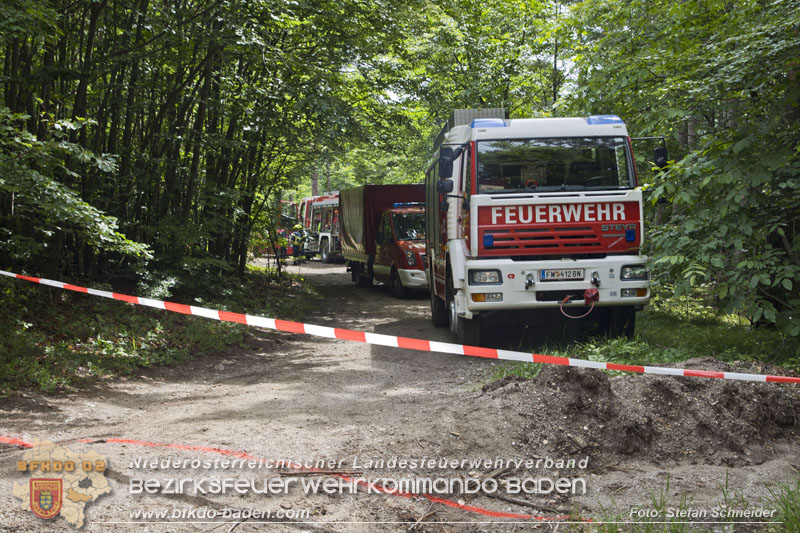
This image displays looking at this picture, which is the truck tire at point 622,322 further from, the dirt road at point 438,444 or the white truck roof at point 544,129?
the dirt road at point 438,444

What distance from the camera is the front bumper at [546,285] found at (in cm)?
825

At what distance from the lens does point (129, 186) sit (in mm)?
11258

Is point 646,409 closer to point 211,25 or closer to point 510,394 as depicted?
point 510,394

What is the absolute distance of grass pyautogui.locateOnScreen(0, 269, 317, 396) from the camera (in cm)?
748

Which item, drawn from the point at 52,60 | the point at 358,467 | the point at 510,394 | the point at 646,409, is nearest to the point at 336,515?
the point at 358,467

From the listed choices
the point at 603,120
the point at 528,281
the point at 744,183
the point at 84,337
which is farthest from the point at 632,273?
the point at 84,337

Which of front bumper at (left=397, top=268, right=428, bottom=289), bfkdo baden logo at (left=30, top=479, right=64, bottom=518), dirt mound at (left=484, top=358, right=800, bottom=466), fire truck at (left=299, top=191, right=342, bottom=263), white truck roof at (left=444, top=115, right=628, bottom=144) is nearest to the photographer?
bfkdo baden logo at (left=30, top=479, right=64, bottom=518)

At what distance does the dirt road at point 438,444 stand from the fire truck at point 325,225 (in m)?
25.5

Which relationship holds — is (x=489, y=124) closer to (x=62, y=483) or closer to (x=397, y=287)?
(x=62, y=483)

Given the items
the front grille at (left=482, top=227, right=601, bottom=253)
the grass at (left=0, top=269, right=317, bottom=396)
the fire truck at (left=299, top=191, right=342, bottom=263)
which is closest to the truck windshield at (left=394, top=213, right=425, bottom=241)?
the grass at (left=0, top=269, right=317, bottom=396)

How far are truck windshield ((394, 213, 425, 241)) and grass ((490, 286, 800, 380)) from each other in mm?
7743

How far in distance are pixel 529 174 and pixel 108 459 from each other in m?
6.09

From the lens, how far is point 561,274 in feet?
27.3

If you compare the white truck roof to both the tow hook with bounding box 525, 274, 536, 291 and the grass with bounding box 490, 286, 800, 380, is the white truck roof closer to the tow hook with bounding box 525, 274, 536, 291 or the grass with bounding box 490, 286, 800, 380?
the tow hook with bounding box 525, 274, 536, 291
